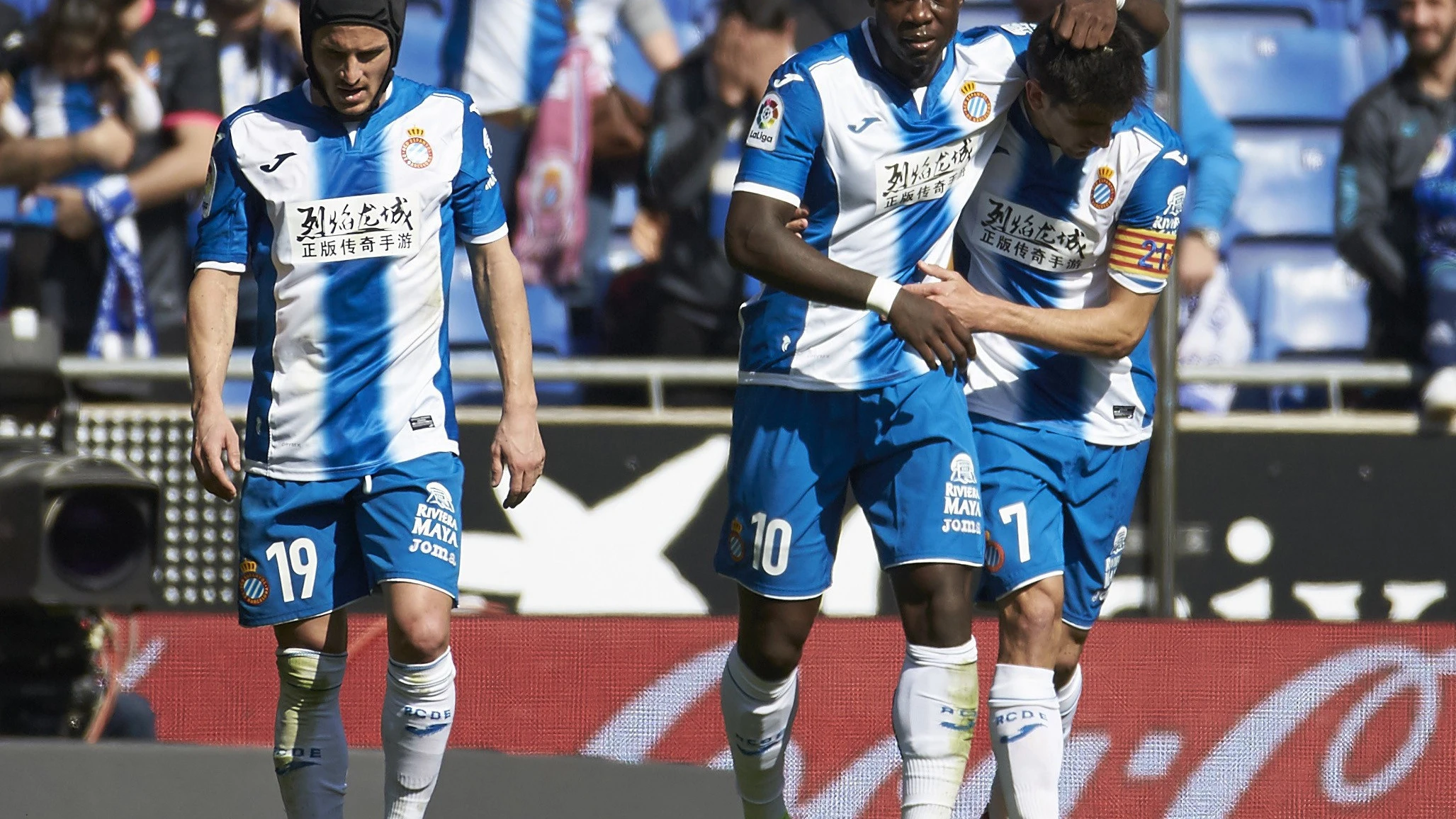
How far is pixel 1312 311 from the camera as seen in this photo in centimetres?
Answer: 646

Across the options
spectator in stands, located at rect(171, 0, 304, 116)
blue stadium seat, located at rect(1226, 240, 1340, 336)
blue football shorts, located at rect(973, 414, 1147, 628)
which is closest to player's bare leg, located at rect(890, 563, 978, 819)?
blue football shorts, located at rect(973, 414, 1147, 628)

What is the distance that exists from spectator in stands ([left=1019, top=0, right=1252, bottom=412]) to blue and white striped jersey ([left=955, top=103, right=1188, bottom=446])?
2.29 meters

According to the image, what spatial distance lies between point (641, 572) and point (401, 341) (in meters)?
2.43

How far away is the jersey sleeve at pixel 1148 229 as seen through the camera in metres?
3.88

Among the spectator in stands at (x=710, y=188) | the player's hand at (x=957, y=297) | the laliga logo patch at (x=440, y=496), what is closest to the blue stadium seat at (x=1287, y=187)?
the spectator in stands at (x=710, y=188)

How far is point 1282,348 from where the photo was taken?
254 inches

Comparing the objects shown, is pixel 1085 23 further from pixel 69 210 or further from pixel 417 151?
pixel 69 210

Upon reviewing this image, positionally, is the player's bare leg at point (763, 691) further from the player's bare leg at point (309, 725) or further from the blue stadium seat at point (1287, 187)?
the blue stadium seat at point (1287, 187)

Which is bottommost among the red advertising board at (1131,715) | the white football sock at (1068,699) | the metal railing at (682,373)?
the red advertising board at (1131,715)

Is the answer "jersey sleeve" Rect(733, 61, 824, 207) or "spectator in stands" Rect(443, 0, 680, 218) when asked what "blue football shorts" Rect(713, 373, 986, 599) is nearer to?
"jersey sleeve" Rect(733, 61, 824, 207)

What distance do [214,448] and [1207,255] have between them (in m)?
4.06

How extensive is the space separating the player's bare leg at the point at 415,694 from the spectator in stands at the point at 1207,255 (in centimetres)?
352

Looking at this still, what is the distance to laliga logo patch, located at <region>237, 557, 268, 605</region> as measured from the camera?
364 centimetres

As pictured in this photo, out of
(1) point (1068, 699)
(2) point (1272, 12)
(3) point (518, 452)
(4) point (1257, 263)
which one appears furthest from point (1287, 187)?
(3) point (518, 452)
